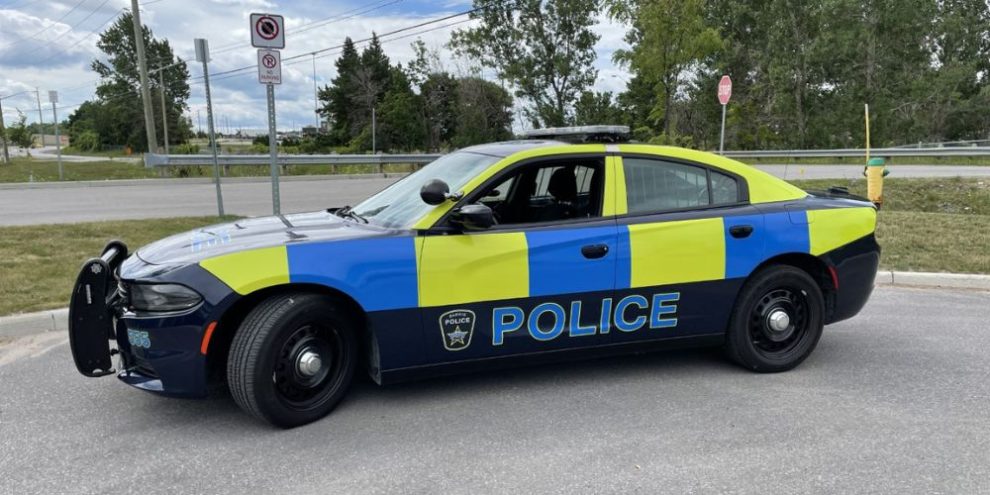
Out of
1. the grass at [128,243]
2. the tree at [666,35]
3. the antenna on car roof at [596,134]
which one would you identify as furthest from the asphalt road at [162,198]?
the antenna on car roof at [596,134]

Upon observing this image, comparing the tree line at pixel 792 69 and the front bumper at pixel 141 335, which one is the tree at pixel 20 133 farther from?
the front bumper at pixel 141 335

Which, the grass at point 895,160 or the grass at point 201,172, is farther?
the grass at point 895,160

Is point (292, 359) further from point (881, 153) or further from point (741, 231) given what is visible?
point (881, 153)

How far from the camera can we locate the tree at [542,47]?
36688 millimetres

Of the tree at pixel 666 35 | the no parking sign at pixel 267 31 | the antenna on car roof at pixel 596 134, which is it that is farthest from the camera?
the tree at pixel 666 35

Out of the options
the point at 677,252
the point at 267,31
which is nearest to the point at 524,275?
the point at 677,252

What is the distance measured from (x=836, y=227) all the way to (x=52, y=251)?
7.98 meters

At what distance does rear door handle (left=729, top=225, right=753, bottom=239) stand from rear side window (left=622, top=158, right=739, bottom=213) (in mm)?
195

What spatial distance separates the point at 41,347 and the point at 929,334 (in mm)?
6692

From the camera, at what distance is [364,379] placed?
4.09 meters

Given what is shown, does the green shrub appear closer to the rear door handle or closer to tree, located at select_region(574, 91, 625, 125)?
tree, located at select_region(574, 91, 625, 125)

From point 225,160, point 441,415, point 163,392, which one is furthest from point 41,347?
point 225,160

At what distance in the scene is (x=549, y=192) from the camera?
4.14 m

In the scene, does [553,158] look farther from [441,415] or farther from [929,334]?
[929,334]
